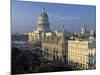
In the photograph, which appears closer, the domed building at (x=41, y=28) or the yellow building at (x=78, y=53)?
the domed building at (x=41, y=28)

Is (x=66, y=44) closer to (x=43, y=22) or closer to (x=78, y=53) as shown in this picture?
(x=78, y=53)

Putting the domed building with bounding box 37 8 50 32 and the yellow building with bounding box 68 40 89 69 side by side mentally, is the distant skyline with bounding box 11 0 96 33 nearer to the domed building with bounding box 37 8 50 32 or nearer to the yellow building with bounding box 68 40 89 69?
the domed building with bounding box 37 8 50 32

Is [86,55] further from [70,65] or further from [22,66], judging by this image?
[22,66]

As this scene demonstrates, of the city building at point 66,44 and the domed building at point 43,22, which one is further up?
the domed building at point 43,22

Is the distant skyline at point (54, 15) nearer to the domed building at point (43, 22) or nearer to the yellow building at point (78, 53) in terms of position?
the domed building at point (43, 22)

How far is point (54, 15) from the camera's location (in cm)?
245

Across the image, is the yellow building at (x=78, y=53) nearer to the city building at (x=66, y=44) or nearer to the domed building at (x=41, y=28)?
the city building at (x=66, y=44)

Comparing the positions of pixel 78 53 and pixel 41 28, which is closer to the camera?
pixel 41 28

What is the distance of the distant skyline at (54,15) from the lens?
231cm

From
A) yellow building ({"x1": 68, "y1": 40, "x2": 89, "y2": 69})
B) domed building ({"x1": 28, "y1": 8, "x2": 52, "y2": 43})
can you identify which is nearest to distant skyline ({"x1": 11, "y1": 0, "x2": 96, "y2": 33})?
domed building ({"x1": 28, "y1": 8, "x2": 52, "y2": 43})

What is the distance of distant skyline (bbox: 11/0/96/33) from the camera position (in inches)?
90.9

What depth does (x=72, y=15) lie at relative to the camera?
2.53 meters

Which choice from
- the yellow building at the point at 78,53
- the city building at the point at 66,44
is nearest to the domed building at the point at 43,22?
the city building at the point at 66,44

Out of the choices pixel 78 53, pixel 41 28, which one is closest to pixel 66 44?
pixel 78 53
